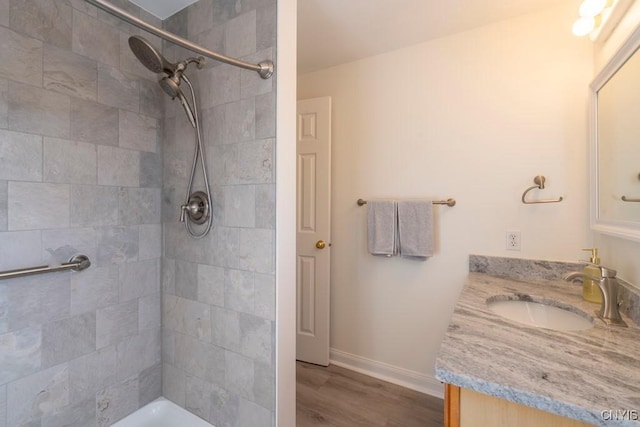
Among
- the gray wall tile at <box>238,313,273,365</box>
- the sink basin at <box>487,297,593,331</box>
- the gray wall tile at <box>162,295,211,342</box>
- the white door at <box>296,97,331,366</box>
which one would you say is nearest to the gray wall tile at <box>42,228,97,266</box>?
the gray wall tile at <box>162,295,211,342</box>

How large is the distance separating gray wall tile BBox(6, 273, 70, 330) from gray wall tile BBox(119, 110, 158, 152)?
72 centimetres

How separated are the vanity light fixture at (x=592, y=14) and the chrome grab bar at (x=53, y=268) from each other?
2.61 metres

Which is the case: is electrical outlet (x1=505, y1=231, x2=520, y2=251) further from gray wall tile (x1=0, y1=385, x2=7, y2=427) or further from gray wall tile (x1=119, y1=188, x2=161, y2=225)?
gray wall tile (x1=0, y1=385, x2=7, y2=427)

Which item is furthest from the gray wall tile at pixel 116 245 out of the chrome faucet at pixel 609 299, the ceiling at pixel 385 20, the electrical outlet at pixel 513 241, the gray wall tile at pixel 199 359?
the electrical outlet at pixel 513 241

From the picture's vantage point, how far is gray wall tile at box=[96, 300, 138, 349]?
1.32 m

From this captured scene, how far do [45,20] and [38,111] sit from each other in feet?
1.30

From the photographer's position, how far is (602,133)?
1283 millimetres

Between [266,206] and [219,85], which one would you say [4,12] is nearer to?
[219,85]

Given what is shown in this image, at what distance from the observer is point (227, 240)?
1.31m

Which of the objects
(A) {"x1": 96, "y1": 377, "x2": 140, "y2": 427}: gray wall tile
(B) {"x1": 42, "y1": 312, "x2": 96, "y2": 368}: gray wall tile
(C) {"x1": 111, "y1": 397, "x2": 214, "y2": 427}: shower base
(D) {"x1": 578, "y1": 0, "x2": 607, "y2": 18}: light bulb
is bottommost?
(C) {"x1": 111, "y1": 397, "x2": 214, "y2": 427}: shower base

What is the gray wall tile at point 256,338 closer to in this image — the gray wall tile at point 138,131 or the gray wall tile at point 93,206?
the gray wall tile at point 93,206

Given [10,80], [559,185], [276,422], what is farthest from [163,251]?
[559,185]

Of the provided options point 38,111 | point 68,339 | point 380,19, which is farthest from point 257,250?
point 380,19

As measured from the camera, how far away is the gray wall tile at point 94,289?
1241mm
